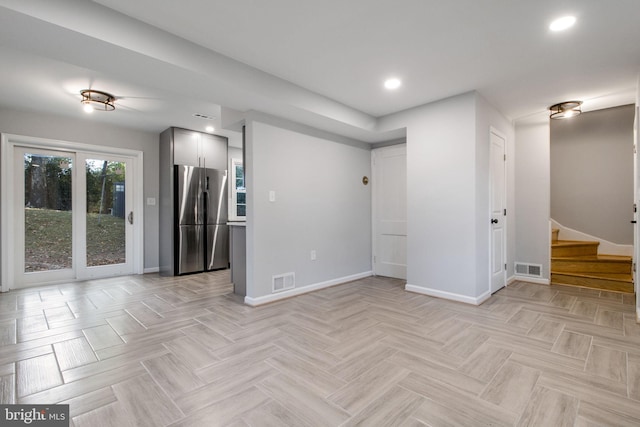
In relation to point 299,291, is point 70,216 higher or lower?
higher

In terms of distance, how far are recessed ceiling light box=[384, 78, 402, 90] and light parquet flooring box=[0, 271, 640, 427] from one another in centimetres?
251

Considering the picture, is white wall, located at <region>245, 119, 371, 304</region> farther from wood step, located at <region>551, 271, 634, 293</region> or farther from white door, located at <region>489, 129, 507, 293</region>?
wood step, located at <region>551, 271, 634, 293</region>

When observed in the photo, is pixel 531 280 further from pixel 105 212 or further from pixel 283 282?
pixel 105 212

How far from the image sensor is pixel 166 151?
512 centimetres

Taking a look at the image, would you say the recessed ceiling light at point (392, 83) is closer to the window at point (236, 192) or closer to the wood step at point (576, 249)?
the window at point (236, 192)

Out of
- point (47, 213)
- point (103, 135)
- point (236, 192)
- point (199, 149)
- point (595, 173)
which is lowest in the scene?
point (47, 213)

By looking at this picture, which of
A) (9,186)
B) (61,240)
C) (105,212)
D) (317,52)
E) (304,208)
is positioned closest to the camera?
(317,52)

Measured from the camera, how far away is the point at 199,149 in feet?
17.3

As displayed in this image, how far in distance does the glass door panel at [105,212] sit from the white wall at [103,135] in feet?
1.11

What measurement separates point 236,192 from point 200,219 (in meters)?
1.05

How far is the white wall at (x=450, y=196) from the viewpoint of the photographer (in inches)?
132

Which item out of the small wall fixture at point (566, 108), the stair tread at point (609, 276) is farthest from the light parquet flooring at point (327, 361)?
the small wall fixture at point (566, 108)

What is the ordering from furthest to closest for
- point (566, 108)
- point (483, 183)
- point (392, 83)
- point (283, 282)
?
1. point (566, 108)
2. point (283, 282)
3. point (483, 183)
4. point (392, 83)

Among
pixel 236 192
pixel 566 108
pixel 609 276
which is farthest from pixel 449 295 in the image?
pixel 236 192
